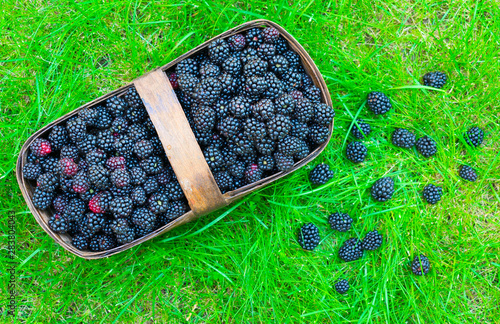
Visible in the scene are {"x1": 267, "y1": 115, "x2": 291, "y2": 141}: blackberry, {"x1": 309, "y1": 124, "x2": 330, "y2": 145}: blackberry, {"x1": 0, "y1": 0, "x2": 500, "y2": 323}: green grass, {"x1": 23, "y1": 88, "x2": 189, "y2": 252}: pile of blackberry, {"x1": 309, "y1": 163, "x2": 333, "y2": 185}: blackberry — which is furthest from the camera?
{"x1": 0, "y1": 0, "x2": 500, "y2": 323}: green grass

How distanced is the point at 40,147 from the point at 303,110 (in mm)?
1844

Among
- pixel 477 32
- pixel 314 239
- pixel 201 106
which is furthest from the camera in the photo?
A: pixel 477 32

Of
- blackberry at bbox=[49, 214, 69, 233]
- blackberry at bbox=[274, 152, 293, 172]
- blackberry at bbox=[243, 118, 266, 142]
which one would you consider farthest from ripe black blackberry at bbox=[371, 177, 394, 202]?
blackberry at bbox=[49, 214, 69, 233]

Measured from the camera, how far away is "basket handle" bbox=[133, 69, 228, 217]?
219 centimetres

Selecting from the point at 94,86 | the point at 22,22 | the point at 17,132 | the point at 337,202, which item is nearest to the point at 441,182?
the point at 337,202

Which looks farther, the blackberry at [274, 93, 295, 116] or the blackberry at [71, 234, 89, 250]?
the blackberry at [71, 234, 89, 250]

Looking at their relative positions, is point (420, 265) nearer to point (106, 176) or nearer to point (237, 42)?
point (237, 42)

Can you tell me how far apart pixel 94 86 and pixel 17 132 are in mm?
759

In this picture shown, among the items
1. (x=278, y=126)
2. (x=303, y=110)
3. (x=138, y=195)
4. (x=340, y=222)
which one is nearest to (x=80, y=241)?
(x=138, y=195)

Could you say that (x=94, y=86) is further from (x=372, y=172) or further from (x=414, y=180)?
(x=414, y=180)

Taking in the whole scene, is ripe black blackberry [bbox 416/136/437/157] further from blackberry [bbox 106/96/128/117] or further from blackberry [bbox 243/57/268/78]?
blackberry [bbox 106/96/128/117]

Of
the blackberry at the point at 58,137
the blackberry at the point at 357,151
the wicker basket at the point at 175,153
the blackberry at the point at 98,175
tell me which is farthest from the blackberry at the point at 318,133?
the blackberry at the point at 58,137

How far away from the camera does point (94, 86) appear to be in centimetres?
296

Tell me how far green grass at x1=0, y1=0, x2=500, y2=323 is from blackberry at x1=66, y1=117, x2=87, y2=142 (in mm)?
678
